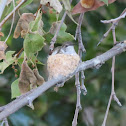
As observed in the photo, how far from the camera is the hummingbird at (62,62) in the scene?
23.1 inches

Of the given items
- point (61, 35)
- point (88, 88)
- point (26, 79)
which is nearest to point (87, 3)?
point (61, 35)

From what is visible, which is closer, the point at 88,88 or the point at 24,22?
the point at 24,22

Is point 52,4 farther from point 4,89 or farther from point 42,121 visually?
point 42,121

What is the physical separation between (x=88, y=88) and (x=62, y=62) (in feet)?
2.33

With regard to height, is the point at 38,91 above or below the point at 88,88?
above

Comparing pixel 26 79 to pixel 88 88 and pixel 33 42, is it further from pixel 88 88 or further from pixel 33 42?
pixel 88 88

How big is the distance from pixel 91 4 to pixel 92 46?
58 cm

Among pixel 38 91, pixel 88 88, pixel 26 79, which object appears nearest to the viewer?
pixel 38 91

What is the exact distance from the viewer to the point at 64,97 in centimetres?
140

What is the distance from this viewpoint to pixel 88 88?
4.32ft

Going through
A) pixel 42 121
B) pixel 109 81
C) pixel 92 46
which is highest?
pixel 92 46

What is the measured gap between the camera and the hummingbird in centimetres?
59

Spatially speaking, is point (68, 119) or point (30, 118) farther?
point (68, 119)

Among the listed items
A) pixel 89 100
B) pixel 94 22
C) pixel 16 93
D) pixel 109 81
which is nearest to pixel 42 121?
pixel 89 100
